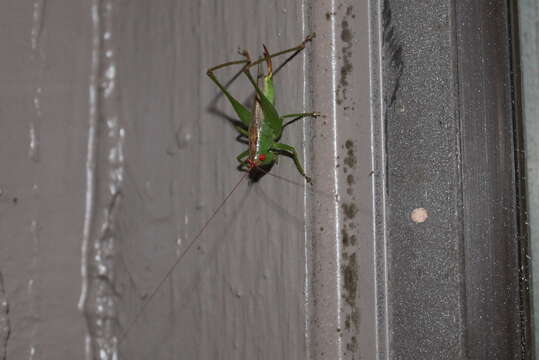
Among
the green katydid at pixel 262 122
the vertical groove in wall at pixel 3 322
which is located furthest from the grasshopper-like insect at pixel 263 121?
the vertical groove in wall at pixel 3 322

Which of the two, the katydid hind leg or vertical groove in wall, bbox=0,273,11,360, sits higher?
the katydid hind leg

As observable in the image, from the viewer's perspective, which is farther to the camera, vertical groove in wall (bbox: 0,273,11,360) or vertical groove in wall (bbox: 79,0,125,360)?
vertical groove in wall (bbox: 79,0,125,360)

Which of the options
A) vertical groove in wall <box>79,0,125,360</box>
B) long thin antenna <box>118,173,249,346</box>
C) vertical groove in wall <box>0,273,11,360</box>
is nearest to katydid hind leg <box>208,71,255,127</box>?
long thin antenna <box>118,173,249,346</box>

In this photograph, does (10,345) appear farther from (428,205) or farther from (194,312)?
(428,205)

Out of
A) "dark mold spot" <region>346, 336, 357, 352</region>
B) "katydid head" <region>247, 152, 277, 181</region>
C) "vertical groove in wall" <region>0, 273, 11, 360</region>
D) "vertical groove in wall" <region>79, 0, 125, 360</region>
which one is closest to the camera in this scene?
"dark mold spot" <region>346, 336, 357, 352</region>

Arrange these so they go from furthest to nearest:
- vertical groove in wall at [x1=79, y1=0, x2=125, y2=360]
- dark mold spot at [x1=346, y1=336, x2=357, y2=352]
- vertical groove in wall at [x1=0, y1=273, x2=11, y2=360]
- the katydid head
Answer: vertical groove in wall at [x1=79, y1=0, x2=125, y2=360], vertical groove in wall at [x1=0, y1=273, x2=11, y2=360], the katydid head, dark mold spot at [x1=346, y1=336, x2=357, y2=352]

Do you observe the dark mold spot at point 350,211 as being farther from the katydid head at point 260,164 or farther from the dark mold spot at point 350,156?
the katydid head at point 260,164

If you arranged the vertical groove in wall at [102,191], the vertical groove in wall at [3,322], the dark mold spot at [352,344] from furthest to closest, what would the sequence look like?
the vertical groove in wall at [102,191] → the vertical groove in wall at [3,322] → the dark mold spot at [352,344]

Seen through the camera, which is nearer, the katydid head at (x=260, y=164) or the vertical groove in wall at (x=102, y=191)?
the katydid head at (x=260, y=164)

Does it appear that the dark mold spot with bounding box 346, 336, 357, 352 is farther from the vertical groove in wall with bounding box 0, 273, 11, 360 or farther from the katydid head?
the vertical groove in wall with bounding box 0, 273, 11, 360
